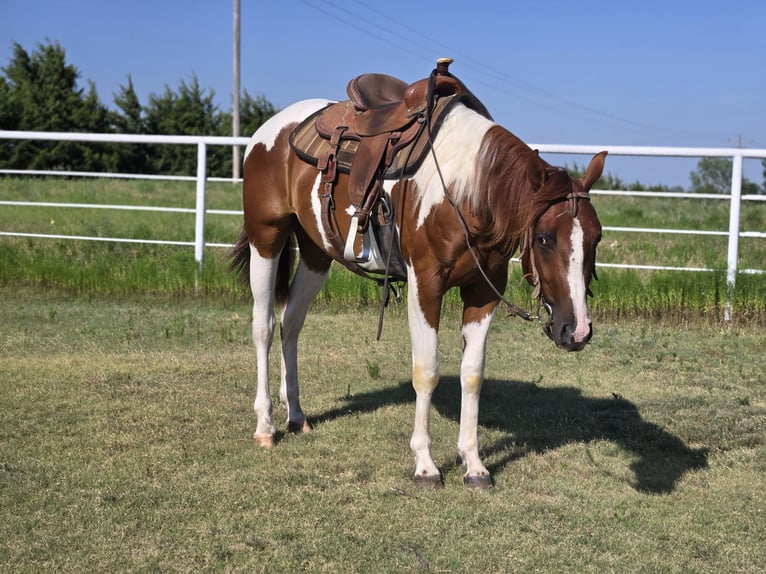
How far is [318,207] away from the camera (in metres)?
4.96

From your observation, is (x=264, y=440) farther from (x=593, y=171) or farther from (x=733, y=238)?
(x=733, y=238)

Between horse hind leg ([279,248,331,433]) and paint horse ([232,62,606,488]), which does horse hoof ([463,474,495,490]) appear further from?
horse hind leg ([279,248,331,433])

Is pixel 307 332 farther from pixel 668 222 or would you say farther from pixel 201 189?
pixel 668 222

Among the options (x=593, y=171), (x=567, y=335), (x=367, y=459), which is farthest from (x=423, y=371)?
(x=593, y=171)

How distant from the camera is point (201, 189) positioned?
970 centimetres

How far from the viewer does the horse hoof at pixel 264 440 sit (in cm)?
505

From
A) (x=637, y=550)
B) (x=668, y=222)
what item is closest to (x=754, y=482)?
(x=637, y=550)

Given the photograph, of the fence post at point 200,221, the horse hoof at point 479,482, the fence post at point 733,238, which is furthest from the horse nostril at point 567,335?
the fence post at point 200,221

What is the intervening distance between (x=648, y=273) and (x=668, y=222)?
7.95 m

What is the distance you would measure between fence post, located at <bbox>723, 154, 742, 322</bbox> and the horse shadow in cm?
298

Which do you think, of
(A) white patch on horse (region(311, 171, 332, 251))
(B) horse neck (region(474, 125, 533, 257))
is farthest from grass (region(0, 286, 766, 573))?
(B) horse neck (region(474, 125, 533, 257))

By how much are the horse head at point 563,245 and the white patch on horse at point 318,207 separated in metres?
1.44

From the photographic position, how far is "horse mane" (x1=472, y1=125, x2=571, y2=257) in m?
3.85

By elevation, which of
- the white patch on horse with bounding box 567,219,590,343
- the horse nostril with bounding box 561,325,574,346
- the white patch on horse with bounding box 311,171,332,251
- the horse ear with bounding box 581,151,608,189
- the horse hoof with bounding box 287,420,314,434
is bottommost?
the horse hoof with bounding box 287,420,314,434
